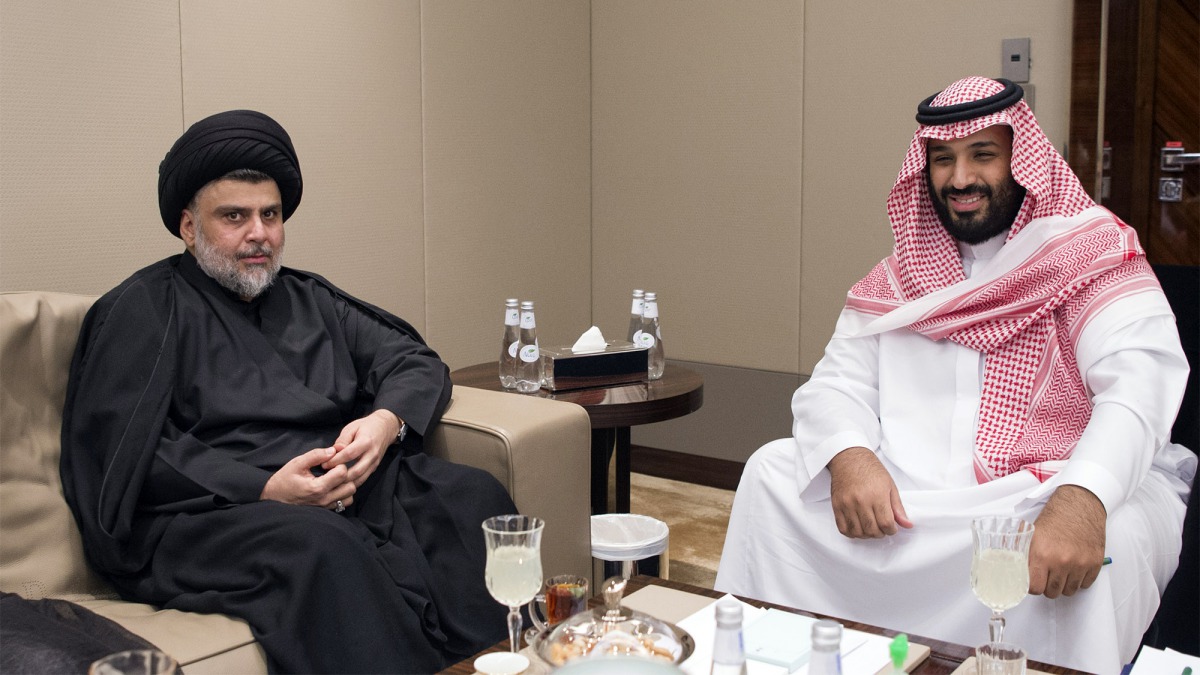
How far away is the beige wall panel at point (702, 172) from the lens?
4227 mm

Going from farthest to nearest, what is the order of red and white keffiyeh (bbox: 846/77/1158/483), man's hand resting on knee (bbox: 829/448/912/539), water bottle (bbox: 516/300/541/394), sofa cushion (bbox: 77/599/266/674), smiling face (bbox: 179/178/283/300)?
water bottle (bbox: 516/300/541/394), smiling face (bbox: 179/178/283/300), red and white keffiyeh (bbox: 846/77/1158/483), man's hand resting on knee (bbox: 829/448/912/539), sofa cushion (bbox: 77/599/266/674)

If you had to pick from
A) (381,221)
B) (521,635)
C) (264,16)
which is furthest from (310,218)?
(521,635)

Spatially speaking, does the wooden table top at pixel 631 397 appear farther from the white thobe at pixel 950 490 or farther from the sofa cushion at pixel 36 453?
the sofa cushion at pixel 36 453

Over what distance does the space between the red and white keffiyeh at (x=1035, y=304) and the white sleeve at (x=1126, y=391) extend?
0.19ft

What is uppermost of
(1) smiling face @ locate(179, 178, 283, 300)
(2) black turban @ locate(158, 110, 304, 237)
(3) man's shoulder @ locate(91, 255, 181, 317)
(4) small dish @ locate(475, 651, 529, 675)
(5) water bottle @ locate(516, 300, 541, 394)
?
(2) black turban @ locate(158, 110, 304, 237)

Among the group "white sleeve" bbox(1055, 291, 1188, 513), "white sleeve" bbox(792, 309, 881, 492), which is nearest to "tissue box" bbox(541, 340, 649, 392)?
"white sleeve" bbox(792, 309, 881, 492)

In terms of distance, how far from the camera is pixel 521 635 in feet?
5.61

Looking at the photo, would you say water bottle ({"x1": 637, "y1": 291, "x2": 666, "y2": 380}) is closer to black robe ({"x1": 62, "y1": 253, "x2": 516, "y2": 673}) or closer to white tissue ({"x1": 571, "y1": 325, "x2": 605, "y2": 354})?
white tissue ({"x1": 571, "y1": 325, "x2": 605, "y2": 354})

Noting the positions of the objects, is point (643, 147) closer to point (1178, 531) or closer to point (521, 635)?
point (1178, 531)

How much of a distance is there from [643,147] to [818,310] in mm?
1021

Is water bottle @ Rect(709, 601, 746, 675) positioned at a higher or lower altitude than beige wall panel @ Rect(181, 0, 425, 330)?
lower

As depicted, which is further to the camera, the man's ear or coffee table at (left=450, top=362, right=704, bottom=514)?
coffee table at (left=450, top=362, right=704, bottom=514)

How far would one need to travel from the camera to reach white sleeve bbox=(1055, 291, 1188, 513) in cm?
204

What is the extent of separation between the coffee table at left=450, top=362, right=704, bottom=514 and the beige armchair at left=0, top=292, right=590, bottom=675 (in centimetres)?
20
